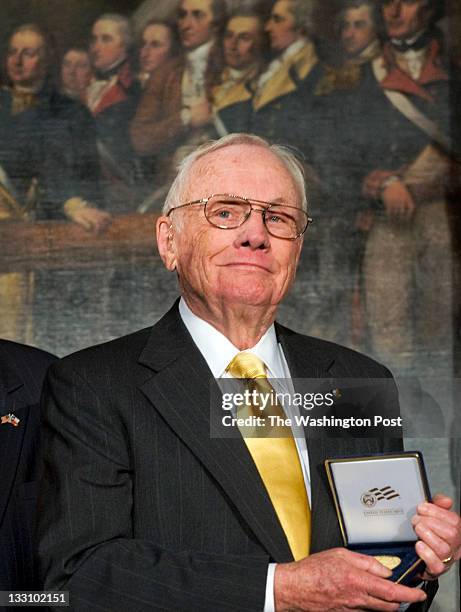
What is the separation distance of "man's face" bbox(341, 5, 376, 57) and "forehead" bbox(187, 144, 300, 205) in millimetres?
3107

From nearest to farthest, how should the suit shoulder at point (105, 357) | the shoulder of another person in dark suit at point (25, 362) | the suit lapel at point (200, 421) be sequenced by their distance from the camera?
the suit lapel at point (200, 421) < the suit shoulder at point (105, 357) < the shoulder of another person in dark suit at point (25, 362)

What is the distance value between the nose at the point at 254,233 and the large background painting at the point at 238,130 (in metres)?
2.88

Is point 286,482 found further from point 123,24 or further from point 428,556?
point 123,24

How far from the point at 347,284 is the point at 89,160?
1.59 m

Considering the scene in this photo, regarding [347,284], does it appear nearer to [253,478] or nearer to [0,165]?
[0,165]

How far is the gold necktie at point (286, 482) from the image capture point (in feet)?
8.44

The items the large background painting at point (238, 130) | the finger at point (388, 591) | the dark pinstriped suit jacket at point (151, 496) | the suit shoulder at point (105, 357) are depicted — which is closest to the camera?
the finger at point (388, 591)

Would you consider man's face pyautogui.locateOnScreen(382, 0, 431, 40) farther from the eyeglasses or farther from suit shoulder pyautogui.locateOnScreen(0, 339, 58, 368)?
the eyeglasses

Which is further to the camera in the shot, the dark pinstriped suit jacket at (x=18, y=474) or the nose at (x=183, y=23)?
the nose at (x=183, y=23)

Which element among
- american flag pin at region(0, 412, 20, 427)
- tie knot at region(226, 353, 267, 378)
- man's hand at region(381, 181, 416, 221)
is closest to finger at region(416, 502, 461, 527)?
tie knot at region(226, 353, 267, 378)

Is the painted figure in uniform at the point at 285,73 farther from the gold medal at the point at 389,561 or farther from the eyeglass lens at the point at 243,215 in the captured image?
the gold medal at the point at 389,561

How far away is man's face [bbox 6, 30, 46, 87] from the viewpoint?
5.67m

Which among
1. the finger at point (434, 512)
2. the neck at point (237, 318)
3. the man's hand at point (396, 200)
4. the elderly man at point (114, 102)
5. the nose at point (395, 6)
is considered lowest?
the finger at point (434, 512)

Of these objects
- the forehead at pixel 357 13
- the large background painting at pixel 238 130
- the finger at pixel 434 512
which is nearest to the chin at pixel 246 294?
the finger at pixel 434 512
